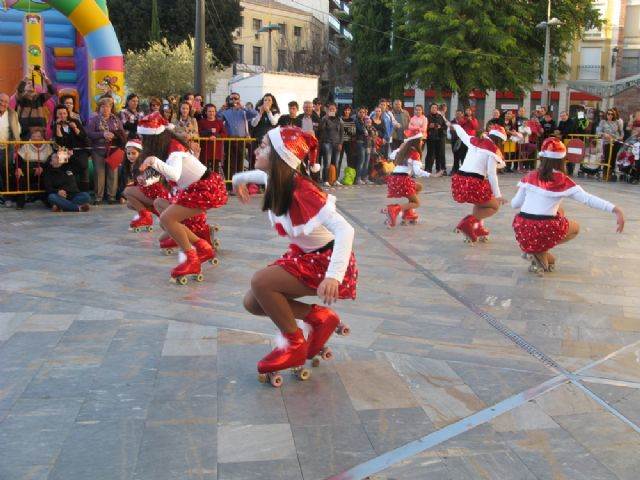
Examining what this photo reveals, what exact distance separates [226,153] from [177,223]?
683cm

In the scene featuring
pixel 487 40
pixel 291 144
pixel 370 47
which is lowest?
pixel 291 144

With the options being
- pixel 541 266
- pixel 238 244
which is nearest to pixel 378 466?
pixel 541 266

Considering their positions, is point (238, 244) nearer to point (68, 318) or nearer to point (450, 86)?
point (68, 318)

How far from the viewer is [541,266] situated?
774 cm

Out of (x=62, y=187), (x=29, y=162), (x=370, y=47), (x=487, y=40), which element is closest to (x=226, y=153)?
(x=62, y=187)

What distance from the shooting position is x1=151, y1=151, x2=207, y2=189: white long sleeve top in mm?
6891

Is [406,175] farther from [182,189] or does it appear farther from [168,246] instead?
[182,189]

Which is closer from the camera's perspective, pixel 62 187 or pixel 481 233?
pixel 481 233

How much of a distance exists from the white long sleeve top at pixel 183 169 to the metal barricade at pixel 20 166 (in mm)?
4891

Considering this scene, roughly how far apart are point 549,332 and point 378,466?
2.69 m

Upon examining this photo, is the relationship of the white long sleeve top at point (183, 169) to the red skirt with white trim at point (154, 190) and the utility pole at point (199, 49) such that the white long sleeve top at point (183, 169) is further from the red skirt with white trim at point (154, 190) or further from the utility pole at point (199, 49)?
the utility pole at point (199, 49)

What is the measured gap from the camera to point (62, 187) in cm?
1125

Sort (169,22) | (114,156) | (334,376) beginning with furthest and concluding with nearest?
(169,22) < (114,156) < (334,376)

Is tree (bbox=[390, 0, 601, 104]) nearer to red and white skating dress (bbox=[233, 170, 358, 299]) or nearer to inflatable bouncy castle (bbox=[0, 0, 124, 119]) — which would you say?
Answer: inflatable bouncy castle (bbox=[0, 0, 124, 119])
